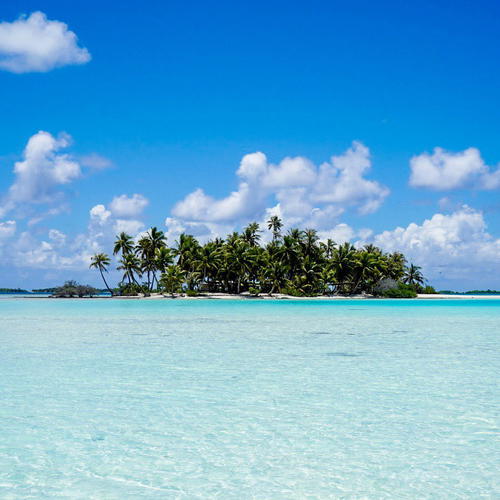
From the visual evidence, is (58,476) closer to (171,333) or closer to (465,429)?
(465,429)

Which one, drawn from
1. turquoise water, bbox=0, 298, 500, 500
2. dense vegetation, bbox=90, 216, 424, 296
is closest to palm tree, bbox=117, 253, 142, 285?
dense vegetation, bbox=90, 216, 424, 296

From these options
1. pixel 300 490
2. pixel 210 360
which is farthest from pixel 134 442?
pixel 210 360

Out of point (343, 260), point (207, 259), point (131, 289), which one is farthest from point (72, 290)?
point (343, 260)

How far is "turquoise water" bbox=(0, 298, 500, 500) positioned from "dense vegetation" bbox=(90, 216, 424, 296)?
159ft

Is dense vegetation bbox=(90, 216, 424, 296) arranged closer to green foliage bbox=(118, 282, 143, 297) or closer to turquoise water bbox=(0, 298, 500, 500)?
green foliage bbox=(118, 282, 143, 297)

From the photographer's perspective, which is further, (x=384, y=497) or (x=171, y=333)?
(x=171, y=333)

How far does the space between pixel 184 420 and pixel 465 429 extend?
3403mm

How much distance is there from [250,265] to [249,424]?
55274 mm

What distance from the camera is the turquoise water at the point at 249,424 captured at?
15.2 ft

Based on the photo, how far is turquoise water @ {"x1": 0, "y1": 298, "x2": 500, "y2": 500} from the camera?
4.64 meters

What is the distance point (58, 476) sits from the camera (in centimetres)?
483

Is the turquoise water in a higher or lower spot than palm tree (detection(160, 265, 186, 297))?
lower

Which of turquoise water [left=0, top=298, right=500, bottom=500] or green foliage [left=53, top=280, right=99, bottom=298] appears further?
green foliage [left=53, top=280, right=99, bottom=298]

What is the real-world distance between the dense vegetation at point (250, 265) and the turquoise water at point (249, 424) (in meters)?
48.5
